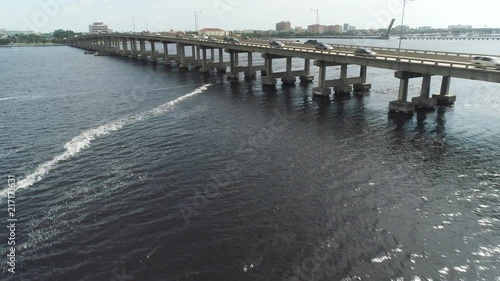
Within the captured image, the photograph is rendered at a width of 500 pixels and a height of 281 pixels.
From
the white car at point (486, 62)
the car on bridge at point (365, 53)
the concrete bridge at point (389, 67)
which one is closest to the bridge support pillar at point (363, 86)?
the concrete bridge at point (389, 67)

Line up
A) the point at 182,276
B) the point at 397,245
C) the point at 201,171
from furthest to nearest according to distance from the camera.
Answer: the point at 201,171 → the point at 397,245 → the point at 182,276

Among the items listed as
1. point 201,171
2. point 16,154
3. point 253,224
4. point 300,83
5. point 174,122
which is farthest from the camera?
point 300,83

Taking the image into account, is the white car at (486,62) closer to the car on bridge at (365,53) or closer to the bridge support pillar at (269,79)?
the car on bridge at (365,53)

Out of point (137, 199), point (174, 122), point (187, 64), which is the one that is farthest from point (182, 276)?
point (187, 64)

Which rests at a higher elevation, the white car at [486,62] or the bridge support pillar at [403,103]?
the white car at [486,62]

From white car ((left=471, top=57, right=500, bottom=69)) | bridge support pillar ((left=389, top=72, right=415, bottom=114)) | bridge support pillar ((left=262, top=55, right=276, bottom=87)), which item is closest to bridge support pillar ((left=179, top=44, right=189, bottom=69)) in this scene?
bridge support pillar ((left=262, top=55, right=276, bottom=87))

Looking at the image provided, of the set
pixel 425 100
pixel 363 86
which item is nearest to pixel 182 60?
pixel 363 86

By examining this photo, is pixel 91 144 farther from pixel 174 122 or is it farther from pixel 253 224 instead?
pixel 253 224
